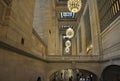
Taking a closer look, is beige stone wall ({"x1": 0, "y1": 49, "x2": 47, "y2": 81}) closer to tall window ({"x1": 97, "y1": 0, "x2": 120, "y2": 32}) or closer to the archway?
tall window ({"x1": 97, "y1": 0, "x2": 120, "y2": 32})

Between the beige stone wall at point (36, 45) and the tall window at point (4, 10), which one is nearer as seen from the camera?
the tall window at point (4, 10)

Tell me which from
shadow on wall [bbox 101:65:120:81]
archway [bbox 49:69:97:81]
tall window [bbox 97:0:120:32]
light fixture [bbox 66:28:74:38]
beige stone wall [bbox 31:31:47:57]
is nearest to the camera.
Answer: beige stone wall [bbox 31:31:47:57]

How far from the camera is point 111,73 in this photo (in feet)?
31.8

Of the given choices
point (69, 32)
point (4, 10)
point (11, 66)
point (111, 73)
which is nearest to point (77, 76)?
point (69, 32)

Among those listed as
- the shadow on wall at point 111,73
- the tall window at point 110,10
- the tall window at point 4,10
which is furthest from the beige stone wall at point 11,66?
the shadow on wall at point 111,73

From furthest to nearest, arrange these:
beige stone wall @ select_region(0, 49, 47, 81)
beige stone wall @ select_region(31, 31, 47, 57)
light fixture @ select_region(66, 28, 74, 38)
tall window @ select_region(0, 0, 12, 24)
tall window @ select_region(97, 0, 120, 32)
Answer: light fixture @ select_region(66, 28, 74, 38)
tall window @ select_region(97, 0, 120, 32)
beige stone wall @ select_region(31, 31, 47, 57)
tall window @ select_region(0, 0, 12, 24)
beige stone wall @ select_region(0, 49, 47, 81)

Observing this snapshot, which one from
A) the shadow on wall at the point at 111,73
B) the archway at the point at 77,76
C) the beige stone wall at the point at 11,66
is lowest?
the archway at the point at 77,76

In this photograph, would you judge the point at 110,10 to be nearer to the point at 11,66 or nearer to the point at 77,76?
the point at 11,66

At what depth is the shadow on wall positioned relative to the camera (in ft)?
28.9

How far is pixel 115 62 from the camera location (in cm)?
750

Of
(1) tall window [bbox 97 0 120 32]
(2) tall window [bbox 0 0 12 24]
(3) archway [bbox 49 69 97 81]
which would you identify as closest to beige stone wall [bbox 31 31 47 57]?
(2) tall window [bbox 0 0 12 24]

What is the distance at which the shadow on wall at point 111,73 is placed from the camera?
881 cm

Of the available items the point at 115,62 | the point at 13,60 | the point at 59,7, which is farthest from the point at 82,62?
the point at 59,7

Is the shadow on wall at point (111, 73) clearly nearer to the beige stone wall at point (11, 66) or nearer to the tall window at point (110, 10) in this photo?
the tall window at point (110, 10)
